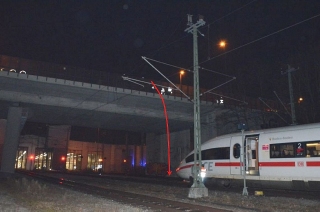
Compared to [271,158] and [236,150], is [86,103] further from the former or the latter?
[271,158]

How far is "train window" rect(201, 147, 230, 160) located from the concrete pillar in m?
25.5

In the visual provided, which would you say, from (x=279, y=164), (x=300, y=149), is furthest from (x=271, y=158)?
(x=300, y=149)

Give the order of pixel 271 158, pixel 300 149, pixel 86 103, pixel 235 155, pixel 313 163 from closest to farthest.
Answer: pixel 313 163 → pixel 300 149 → pixel 271 158 → pixel 235 155 → pixel 86 103

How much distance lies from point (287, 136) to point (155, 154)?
4528 cm

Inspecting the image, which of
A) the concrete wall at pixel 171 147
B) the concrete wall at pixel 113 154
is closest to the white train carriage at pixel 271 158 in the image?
the concrete wall at pixel 171 147

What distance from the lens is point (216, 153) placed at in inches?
884

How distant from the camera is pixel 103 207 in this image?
11.8 metres

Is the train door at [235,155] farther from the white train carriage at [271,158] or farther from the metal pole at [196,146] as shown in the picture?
the metal pole at [196,146]

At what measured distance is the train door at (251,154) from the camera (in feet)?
Result: 65.9

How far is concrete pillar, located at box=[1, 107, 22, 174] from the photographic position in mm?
37781

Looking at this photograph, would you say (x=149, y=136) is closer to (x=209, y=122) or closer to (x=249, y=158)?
(x=209, y=122)

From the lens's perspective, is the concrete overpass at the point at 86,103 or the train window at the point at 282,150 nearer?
the train window at the point at 282,150

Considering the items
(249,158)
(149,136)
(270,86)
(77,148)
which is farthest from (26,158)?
(249,158)

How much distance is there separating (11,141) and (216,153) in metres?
27.7
